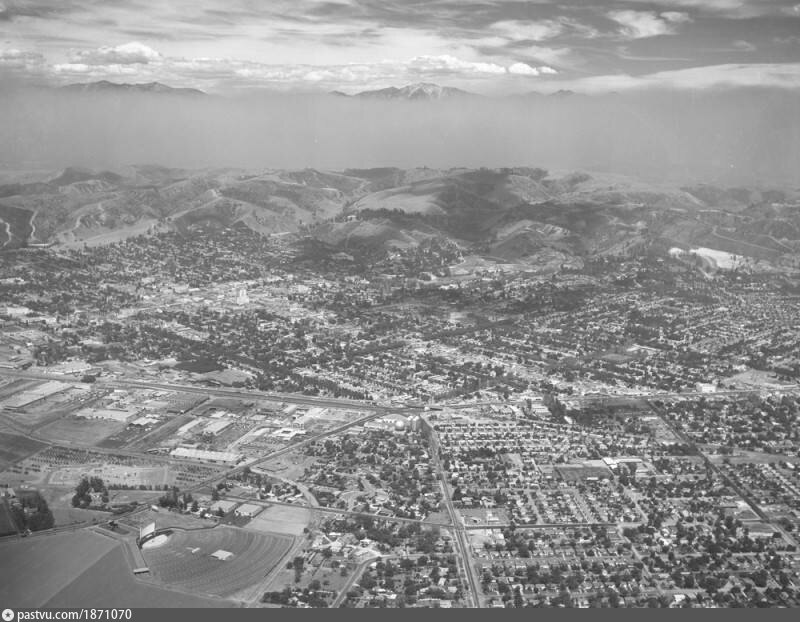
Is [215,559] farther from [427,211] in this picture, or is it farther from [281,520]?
[427,211]

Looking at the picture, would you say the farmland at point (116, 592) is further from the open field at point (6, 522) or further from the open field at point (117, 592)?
the open field at point (6, 522)

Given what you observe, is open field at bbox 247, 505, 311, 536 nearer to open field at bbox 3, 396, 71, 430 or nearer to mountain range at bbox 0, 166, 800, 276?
open field at bbox 3, 396, 71, 430

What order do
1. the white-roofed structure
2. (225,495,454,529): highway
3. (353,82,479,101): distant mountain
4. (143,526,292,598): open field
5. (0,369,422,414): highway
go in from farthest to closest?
1. (353,82,479,101): distant mountain
2. (0,369,422,414): highway
3. the white-roofed structure
4. (225,495,454,529): highway
5. (143,526,292,598): open field

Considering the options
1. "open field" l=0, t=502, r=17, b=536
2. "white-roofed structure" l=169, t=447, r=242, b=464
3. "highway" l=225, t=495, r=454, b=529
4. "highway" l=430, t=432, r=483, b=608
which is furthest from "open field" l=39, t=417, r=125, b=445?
"highway" l=430, t=432, r=483, b=608

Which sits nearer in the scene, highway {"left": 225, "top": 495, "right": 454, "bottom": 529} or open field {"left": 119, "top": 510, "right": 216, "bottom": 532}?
open field {"left": 119, "top": 510, "right": 216, "bottom": 532}

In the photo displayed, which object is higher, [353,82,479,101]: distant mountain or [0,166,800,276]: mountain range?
[353,82,479,101]: distant mountain

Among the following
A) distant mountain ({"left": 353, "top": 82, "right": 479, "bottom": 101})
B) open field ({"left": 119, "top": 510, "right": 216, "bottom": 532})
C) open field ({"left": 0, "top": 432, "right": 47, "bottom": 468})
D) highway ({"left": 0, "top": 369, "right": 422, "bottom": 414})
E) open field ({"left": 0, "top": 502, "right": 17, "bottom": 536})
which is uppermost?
distant mountain ({"left": 353, "top": 82, "right": 479, "bottom": 101})

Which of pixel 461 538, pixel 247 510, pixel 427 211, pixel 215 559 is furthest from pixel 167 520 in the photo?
pixel 427 211

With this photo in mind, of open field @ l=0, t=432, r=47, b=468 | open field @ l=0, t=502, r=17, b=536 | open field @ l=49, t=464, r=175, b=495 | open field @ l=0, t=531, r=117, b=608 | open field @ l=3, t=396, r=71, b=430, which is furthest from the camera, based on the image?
open field @ l=3, t=396, r=71, b=430
